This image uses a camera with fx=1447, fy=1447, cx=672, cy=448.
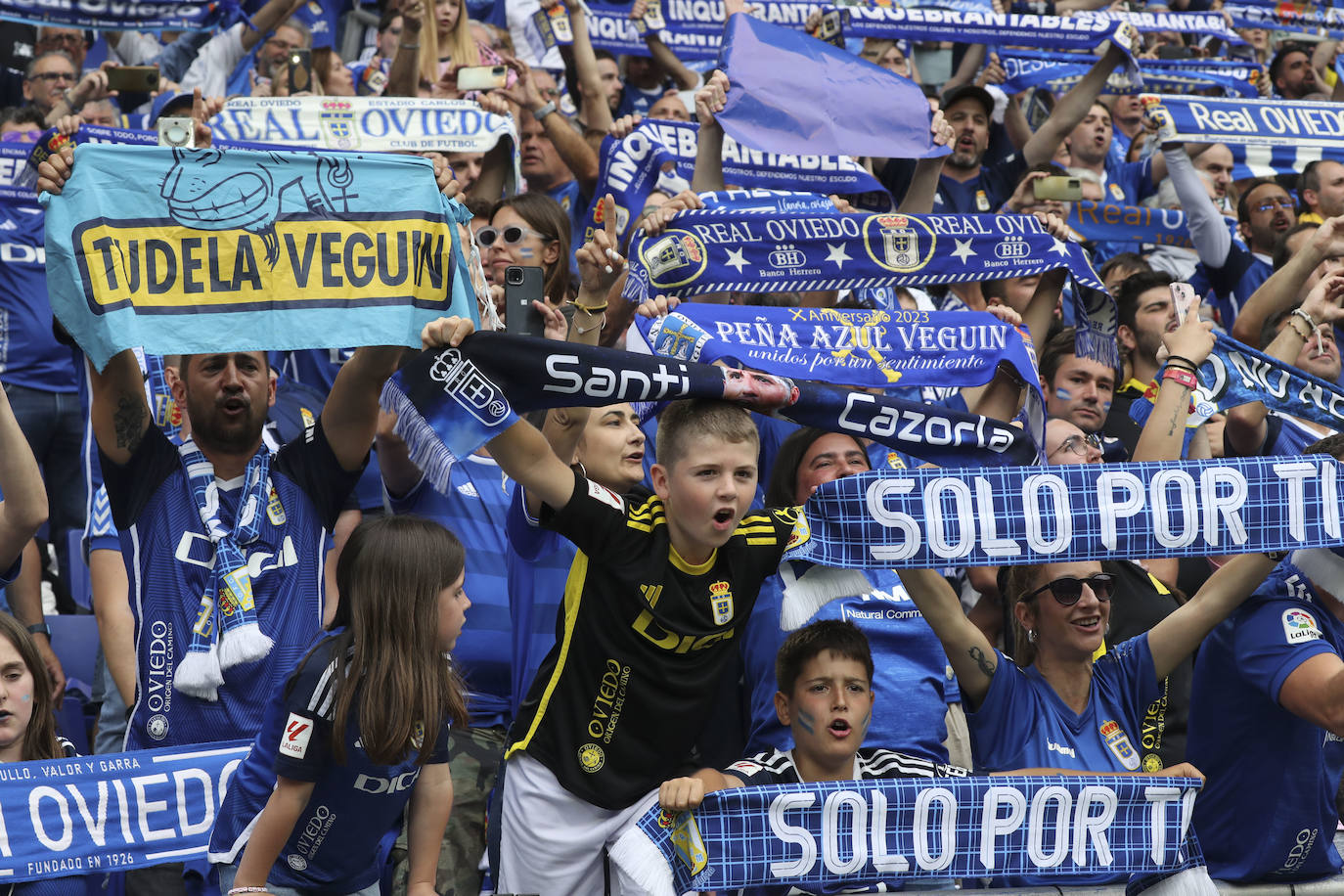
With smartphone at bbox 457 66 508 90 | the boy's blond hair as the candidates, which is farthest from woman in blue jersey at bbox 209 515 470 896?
smartphone at bbox 457 66 508 90

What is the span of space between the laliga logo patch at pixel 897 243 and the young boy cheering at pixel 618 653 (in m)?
2.19

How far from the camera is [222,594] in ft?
14.6

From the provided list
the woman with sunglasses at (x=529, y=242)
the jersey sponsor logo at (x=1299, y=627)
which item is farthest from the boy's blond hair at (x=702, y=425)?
the woman with sunglasses at (x=529, y=242)

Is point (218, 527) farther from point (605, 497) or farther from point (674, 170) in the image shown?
point (674, 170)

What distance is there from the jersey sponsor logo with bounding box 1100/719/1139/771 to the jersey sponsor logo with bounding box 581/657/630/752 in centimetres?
153

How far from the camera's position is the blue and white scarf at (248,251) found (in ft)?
13.7

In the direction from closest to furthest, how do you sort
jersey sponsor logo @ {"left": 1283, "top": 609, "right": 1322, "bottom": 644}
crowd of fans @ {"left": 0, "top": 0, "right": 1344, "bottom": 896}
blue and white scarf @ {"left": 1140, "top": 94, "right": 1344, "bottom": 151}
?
crowd of fans @ {"left": 0, "top": 0, "right": 1344, "bottom": 896}
jersey sponsor logo @ {"left": 1283, "top": 609, "right": 1322, "bottom": 644}
blue and white scarf @ {"left": 1140, "top": 94, "right": 1344, "bottom": 151}

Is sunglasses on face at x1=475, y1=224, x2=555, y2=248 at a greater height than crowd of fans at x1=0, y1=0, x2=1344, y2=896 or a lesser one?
greater

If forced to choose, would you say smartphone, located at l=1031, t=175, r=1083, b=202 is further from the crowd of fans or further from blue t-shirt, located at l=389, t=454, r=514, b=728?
blue t-shirt, located at l=389, t=454, r=514, b=728

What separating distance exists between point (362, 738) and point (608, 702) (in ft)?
2.38

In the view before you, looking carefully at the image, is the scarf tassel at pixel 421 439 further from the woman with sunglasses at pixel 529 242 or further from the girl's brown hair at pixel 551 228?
the girl's brown hair at pixel 551 228

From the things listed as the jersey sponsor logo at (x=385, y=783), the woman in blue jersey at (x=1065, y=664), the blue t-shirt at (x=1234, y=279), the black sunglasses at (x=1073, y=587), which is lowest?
the jersey sponsor logo at (x=385, y=783)

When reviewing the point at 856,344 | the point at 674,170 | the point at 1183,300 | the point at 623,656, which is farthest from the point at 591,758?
the point at 674,170

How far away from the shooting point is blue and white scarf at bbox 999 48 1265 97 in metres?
10.2
